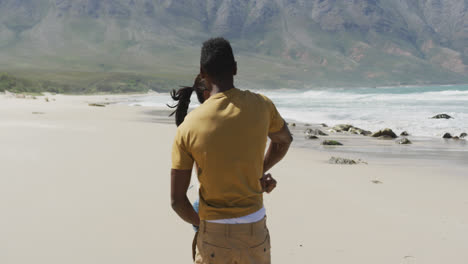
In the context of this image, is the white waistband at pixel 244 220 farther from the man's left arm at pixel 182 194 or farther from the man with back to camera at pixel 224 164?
the man's left arm at pixel 182 194

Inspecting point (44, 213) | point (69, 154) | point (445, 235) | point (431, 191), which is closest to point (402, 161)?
point (431, 191)

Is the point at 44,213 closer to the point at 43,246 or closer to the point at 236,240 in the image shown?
the point at 43,246

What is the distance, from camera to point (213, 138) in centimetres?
267

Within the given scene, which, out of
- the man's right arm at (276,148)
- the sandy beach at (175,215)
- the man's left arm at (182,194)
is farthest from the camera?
the sandy beach at (175,215)

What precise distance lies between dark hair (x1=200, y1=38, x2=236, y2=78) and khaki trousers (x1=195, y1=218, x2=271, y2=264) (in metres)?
0.80

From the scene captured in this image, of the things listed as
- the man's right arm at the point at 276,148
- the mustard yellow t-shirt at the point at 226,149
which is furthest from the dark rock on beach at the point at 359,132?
the mustard yellow t-shirt at the point at 226,149

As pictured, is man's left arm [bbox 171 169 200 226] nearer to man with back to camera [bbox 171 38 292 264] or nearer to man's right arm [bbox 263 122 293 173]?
man with back to camera [bbox 171 38 292 264]

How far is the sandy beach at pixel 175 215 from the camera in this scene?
482cm

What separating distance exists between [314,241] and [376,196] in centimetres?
220

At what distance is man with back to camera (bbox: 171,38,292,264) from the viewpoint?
2.69 meters

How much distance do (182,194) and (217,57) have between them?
2.42 ft

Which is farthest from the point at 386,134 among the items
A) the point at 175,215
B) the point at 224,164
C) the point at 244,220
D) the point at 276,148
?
the point at 224,164

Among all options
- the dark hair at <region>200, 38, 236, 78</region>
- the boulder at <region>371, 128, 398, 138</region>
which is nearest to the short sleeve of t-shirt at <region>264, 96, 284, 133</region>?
the dark hair at <region>200, 38, 236, 78</region>

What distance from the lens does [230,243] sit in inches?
111
